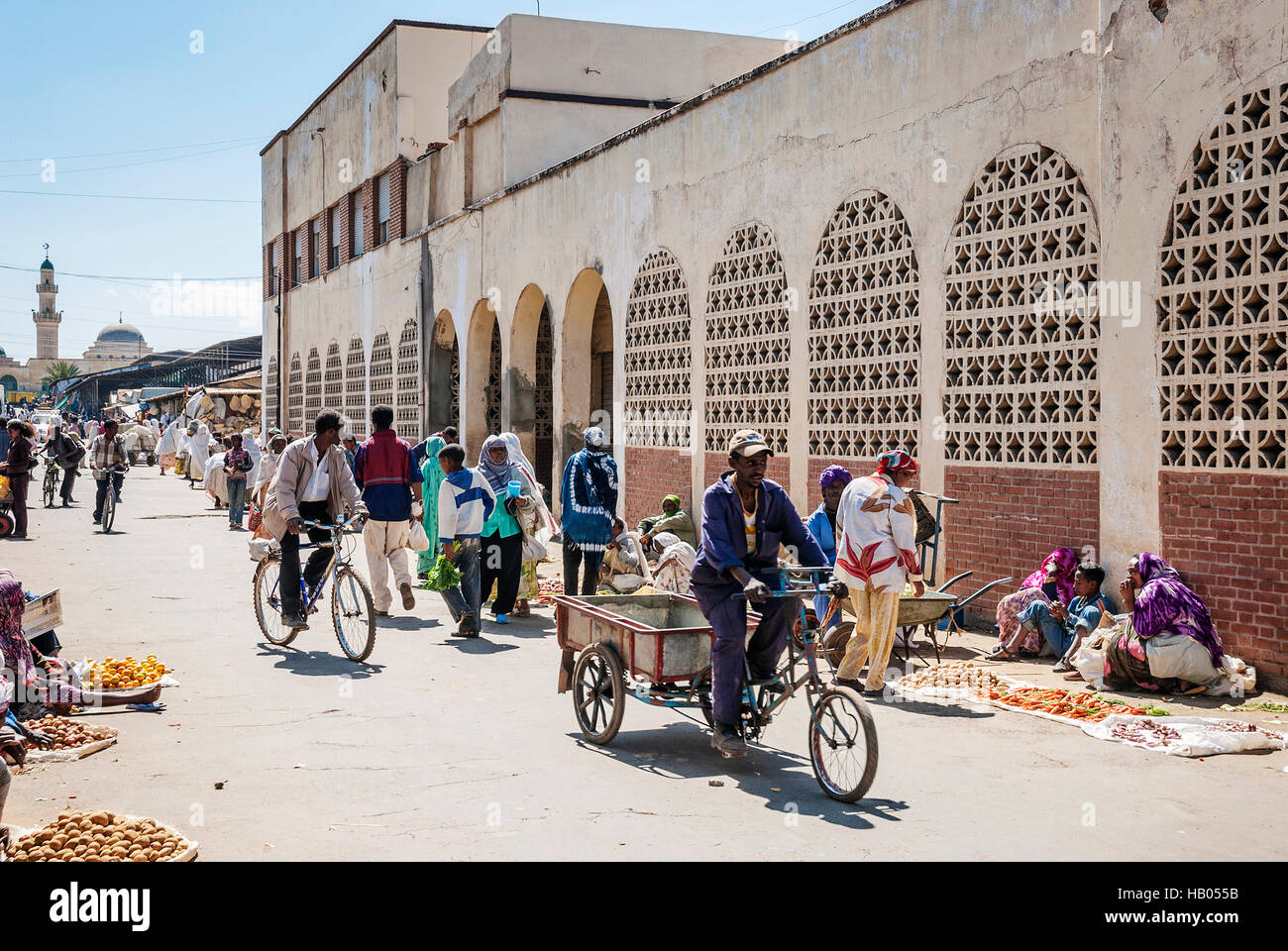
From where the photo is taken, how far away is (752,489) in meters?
6.51

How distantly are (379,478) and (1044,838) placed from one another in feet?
25.7

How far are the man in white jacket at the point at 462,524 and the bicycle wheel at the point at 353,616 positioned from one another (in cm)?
135

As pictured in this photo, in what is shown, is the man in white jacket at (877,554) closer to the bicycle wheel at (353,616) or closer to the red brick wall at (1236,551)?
the red brick wall at (1236,551)

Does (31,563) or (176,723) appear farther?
(31,563)

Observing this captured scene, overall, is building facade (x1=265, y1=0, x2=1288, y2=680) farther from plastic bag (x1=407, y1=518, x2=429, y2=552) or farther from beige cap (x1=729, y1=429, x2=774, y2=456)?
plastic bag (x1=407, y1=518, x2=429, y2=552)

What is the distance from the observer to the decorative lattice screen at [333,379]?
33719 millimetres

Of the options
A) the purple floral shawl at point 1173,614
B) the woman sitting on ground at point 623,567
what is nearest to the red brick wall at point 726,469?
the woman sitting on ground at point 623,567

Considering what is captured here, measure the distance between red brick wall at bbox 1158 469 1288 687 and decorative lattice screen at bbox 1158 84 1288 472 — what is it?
0.57 ft

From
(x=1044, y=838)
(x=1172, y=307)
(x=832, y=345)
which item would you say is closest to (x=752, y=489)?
Answer: (x=1044, y=838)

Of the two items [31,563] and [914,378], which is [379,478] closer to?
[914,378]

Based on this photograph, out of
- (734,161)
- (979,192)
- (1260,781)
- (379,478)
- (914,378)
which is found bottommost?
(1260,781)

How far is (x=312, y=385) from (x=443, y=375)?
1189cm

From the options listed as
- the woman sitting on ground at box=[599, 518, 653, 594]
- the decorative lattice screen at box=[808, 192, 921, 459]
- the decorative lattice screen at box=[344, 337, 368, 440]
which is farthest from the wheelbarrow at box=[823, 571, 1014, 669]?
the decorative lattice screen at box=[344, 337, 368, 440]

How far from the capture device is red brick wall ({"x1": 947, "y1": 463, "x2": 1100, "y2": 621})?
32.5 feet
